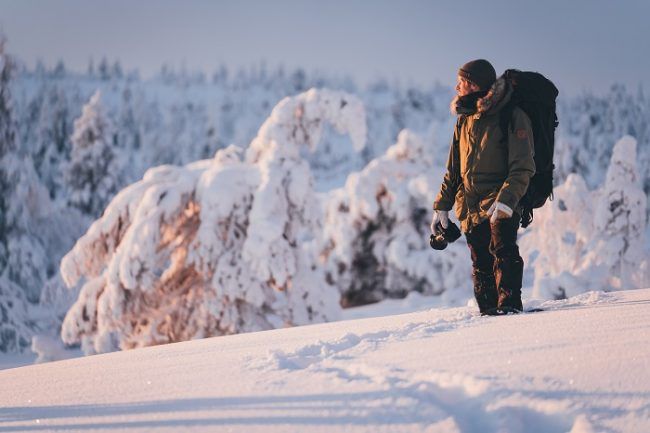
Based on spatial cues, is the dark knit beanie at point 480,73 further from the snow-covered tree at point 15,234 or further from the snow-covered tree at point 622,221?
the snow-covered tree at point 15,234

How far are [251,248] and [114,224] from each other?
2.55 meters

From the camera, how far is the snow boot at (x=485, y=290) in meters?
4.30

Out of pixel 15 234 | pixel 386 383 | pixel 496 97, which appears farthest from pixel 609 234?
pixel 15 234

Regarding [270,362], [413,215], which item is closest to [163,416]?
[270,362]

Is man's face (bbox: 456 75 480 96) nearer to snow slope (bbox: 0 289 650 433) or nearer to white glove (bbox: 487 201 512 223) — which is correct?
white glove (bbox: 487 201 512 223)

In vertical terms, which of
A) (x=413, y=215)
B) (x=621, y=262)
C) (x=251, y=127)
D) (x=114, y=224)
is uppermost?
(x=251, y=127)

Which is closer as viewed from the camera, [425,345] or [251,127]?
[425,345]

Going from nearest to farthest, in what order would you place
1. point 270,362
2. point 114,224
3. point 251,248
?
point 270,362 → point 251,248 → point 114,224

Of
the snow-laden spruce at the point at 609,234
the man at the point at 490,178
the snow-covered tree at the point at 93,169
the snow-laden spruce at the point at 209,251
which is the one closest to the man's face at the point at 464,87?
the man at the point at 490,178

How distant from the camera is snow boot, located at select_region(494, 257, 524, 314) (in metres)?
3.99

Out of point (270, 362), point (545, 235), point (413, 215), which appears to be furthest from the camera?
point (413, 215)

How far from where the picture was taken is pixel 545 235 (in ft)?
53.9

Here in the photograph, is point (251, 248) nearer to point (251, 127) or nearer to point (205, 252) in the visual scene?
point (205, 252)

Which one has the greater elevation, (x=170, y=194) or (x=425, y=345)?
(x=170, y=194)
